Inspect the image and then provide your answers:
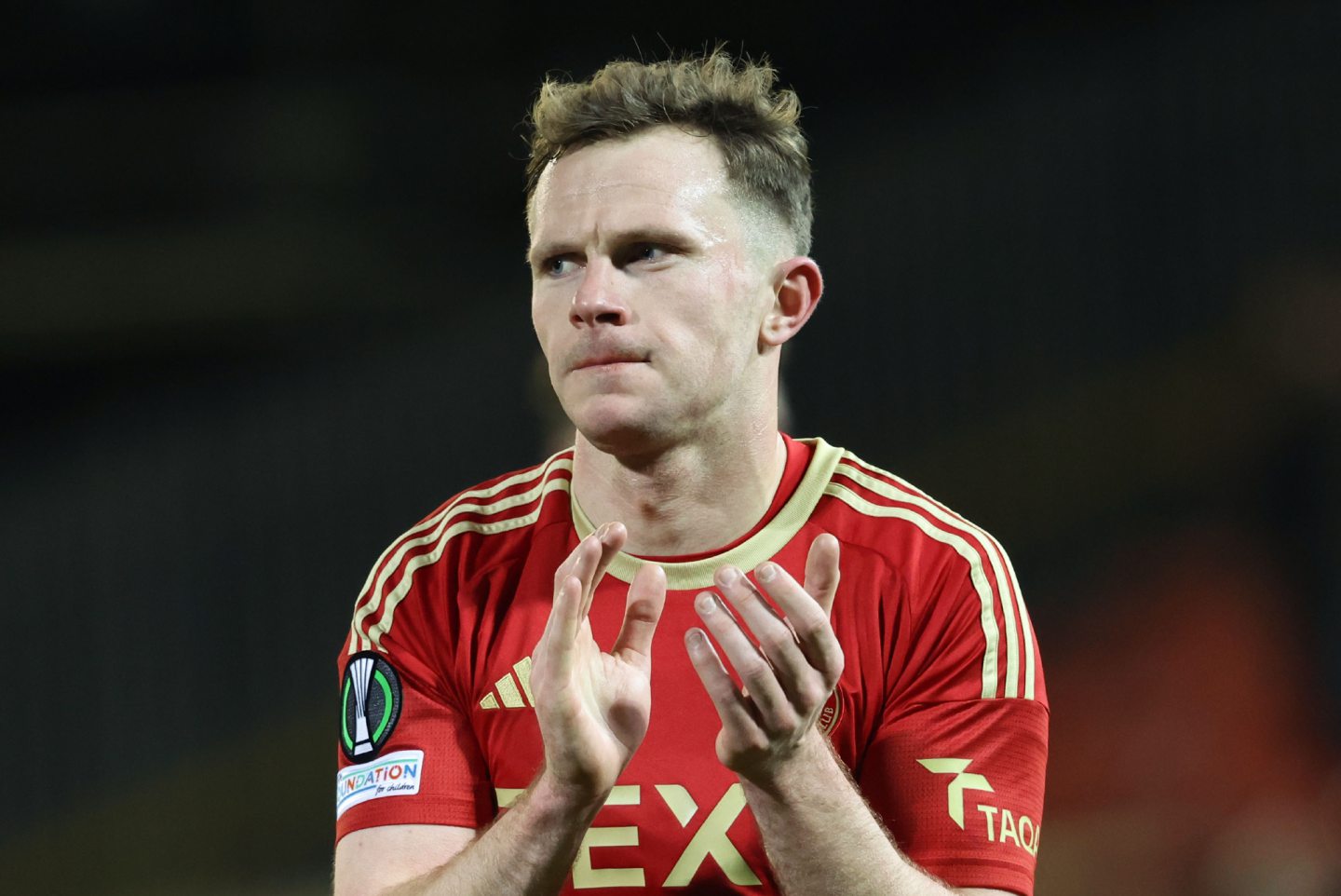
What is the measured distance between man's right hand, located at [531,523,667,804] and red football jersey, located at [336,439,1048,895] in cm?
30

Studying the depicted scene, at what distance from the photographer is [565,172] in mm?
2137

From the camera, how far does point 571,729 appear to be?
1.66m

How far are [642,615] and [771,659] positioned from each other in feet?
0.67

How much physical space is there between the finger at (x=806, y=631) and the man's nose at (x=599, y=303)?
0.49 metres

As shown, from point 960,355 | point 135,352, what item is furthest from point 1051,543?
point 135,352

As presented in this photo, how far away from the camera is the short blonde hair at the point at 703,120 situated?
2.14 m

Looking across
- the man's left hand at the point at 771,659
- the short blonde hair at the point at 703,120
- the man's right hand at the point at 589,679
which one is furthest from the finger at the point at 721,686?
the short blonde hair at the point at 703,120

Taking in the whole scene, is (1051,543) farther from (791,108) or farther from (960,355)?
(791,108)

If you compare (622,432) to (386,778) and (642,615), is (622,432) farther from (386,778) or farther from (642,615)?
(386,778)

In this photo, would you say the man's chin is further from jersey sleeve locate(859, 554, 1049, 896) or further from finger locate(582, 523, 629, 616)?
jersey sleeve locate(859, 554, 1049, 896)

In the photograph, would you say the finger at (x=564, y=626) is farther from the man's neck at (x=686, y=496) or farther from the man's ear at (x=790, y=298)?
the man's ear at (x=790, y=298)

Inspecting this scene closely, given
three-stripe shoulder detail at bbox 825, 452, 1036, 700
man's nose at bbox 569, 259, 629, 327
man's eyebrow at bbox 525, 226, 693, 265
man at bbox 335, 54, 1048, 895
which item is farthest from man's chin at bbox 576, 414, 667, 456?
three-stripe shoulder detail at bbox 825, 452, 1036, 700

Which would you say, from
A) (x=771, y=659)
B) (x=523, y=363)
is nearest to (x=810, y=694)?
(x=771, y=659)

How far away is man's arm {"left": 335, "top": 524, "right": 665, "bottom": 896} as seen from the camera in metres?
1.64
